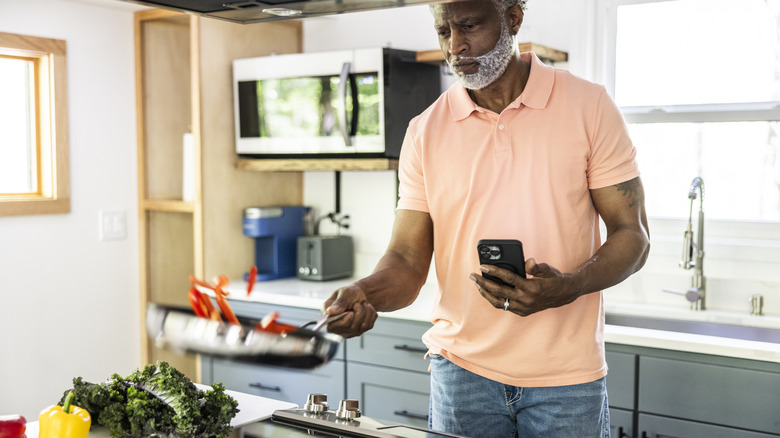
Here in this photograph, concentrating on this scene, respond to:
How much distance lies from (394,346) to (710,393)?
105cm

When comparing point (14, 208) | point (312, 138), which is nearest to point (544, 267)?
point (312, 138)

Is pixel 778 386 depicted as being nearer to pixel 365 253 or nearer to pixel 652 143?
pixel 652 143

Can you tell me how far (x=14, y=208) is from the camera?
126 inches

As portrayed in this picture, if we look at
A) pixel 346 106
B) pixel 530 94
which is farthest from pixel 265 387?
pixel 530 94

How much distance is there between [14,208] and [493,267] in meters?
2.46

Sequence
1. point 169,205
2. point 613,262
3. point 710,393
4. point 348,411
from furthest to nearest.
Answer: point 169,205 → point 710,393 → point 613,262 → point 348,411

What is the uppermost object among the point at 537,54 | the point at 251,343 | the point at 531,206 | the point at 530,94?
the point at 537,54

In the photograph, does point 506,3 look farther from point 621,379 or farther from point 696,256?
point 696,256

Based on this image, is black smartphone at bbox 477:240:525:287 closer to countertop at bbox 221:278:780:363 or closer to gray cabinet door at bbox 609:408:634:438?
countertop at bbox 221:278:780:363

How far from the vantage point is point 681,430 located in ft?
7.50

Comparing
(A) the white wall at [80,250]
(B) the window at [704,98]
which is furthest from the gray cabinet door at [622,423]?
(A) the white wall at [80,250]

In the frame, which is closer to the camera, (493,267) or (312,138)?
(493,267)

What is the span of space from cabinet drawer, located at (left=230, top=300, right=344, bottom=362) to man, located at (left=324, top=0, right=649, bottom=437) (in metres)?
1.31

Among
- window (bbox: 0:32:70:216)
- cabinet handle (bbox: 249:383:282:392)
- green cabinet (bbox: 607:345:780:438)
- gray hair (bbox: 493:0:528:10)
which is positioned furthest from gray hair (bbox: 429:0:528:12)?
window (bbox: 0:32:70:216)
